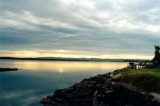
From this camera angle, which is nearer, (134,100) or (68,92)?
(134,100)

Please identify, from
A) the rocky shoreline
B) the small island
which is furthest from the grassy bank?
the rocky shoreline

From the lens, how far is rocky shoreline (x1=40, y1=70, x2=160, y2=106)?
52.6 metres

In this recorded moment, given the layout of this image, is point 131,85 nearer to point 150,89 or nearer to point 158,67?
point 150,89

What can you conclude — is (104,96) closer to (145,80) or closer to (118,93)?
(118,93)

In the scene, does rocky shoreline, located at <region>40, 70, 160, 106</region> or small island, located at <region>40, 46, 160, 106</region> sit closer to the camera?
rocky shoreline, located at <region>40, 70, 160, 106</region>

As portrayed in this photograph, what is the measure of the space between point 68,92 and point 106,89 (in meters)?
9.81

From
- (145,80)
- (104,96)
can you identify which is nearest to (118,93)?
(104,96)

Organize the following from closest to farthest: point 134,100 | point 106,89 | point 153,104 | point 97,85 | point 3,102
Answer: point 153,104 < point 134,100 < point 106,89 < point 97,85 < point 3,102

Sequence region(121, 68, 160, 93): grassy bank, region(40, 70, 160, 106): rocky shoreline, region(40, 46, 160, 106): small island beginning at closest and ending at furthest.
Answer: region(40, 70, 160, 106): rocky shoreline < region(40, 46, 160, 106): small island < region(121, 68, 160, 93): grassy bank

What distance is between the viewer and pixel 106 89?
57.2 meters

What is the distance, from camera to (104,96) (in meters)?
55.5

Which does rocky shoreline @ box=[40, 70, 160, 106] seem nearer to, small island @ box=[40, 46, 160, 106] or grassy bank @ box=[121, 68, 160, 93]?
small island @ box=[40, 46, 160, 106]

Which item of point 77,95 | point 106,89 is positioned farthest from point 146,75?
point 77,95

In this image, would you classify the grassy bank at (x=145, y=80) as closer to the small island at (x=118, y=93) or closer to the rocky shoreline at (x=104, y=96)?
the small island at (x=118, y=93)
